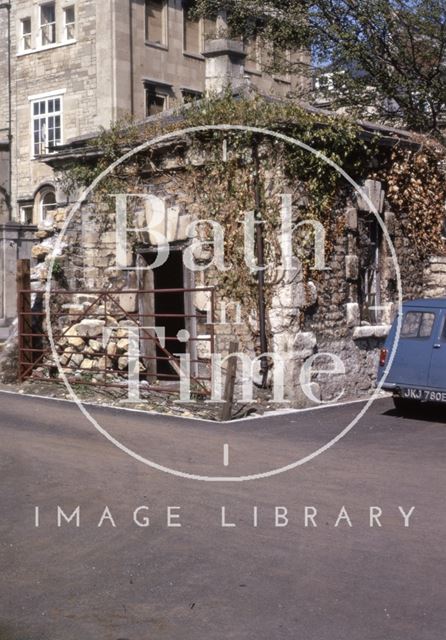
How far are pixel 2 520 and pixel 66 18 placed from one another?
32.0 m

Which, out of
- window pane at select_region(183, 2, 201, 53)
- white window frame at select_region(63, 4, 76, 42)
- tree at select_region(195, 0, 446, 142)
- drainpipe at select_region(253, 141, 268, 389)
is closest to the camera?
drainpipe at select_region(253, 141, 268, 389)

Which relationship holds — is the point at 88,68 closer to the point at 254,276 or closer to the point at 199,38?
the point at 199,38

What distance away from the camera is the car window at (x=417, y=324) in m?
13.5

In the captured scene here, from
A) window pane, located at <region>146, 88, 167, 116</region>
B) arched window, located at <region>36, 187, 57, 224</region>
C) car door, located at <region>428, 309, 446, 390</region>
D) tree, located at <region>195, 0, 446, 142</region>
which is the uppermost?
window pane, located at <region>146, 88, 167, 116</region>

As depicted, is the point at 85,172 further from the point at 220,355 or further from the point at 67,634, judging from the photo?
the point at 67,634

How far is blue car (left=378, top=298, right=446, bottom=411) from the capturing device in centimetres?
1315

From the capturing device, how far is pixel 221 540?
23.8 feet

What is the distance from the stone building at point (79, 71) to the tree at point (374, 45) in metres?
11.6

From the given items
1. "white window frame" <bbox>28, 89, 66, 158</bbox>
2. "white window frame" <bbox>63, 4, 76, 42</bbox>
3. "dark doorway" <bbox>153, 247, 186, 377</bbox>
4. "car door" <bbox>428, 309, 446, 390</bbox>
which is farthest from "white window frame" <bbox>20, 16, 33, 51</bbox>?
"car door" <bbox>428, 309, 446, 390</bbox>

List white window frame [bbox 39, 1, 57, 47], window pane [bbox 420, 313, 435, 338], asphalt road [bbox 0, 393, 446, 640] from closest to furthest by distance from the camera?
asphalt road [bbox 0, 393, 446, 640] → window pane [bbox 420, 313, 435, 338] → white window frame [bbox 39, 1, 57, 47]


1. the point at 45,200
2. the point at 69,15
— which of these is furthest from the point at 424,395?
the point at 69,15

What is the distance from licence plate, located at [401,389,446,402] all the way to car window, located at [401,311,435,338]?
76 cm

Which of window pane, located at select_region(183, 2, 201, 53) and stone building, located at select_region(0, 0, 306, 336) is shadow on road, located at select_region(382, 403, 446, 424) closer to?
stone building, located at select_region(0, 0, 306, 336)

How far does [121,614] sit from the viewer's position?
223 inches
